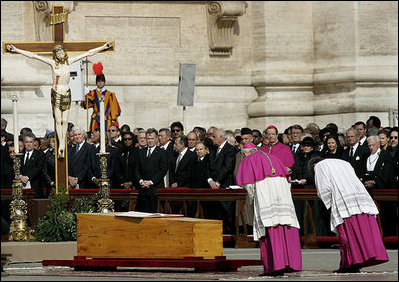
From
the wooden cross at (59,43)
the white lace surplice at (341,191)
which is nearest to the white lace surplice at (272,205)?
the white lace surplice at (341,191)

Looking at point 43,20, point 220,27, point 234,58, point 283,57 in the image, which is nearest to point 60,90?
point 43,20

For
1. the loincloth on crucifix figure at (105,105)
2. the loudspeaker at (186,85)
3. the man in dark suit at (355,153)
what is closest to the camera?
the man in dark suit at (355,153)

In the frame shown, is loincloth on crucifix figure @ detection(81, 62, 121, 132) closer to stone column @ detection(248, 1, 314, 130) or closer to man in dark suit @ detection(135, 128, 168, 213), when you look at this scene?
man in dark suit @ detection(135, 128, 168, 213)

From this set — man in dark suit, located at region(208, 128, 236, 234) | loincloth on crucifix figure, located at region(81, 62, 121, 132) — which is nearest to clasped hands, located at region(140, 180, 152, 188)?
man in dark suit, located at region(208, 128, 236, 234)

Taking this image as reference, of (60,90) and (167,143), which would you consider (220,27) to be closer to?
(167,143)

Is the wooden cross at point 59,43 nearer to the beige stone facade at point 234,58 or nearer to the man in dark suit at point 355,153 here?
the man in dark suit at point 355,153

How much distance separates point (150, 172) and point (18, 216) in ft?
11.7

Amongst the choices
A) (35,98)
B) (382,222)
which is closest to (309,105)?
(35,98)

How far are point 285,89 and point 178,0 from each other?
2.71 metres

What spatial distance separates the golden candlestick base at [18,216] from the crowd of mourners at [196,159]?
168 cm

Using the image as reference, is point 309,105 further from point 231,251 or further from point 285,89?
point 231,251

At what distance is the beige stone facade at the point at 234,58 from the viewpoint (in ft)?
82.1

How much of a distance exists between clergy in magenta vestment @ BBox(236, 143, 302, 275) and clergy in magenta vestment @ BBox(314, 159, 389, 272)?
46 cm

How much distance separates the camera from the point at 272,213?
14.8 m
